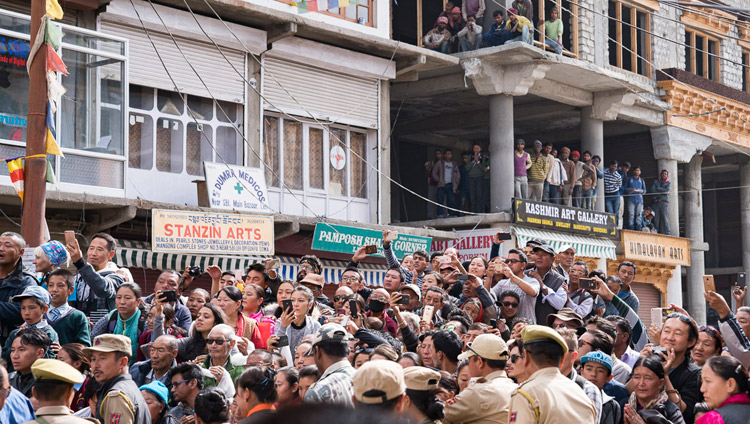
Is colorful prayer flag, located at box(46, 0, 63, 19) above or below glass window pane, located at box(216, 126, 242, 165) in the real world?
above

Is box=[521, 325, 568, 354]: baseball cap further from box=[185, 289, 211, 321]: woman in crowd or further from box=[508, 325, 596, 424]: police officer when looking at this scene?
box=[185, 289, 211, 321]: woman in crowd

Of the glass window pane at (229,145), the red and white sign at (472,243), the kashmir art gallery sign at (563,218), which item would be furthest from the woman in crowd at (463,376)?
the kashmir art gallery sign at (563,218)

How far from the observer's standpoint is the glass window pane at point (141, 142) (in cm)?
1667

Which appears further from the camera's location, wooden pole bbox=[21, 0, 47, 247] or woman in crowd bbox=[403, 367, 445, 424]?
wooden pole bbox=[21, 0, 47, 247]

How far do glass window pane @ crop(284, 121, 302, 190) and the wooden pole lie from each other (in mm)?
9383

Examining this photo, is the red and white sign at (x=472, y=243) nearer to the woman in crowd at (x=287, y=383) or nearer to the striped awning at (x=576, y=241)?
the striped awning at (x=576, y=241)

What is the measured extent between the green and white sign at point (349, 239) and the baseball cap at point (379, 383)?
1262 centimetres

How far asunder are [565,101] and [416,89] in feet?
13.0

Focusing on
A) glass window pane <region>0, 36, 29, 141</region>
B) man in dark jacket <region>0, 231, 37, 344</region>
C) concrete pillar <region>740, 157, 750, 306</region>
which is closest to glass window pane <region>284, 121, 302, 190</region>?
glass window pane <region>0, 36, 29, 141</region>

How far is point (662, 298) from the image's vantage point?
26.6m

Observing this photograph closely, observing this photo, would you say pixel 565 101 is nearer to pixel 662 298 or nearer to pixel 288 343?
pixel 662 298

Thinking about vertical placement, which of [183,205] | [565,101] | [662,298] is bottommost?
[662,298]

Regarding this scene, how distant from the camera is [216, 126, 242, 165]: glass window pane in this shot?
1808 centimetres

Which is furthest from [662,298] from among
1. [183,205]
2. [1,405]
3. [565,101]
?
[1,405]
